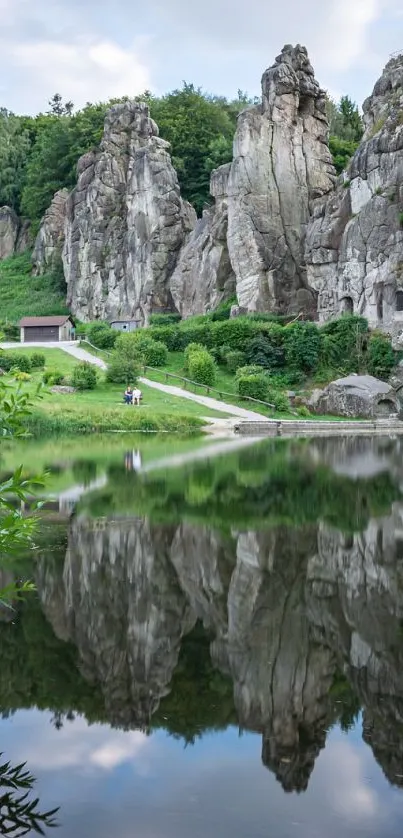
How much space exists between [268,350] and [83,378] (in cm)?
1364

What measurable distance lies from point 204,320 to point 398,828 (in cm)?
6331

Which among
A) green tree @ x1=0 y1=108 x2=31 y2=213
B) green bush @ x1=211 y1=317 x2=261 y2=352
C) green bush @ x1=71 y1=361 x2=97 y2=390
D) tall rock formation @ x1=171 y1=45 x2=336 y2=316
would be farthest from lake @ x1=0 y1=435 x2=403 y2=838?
green tree @ x1=0 y1=108 x2=31 y2=213

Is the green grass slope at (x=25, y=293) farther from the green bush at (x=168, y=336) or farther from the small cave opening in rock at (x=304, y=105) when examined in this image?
the small cave opening in rock at (x=304, y=105)

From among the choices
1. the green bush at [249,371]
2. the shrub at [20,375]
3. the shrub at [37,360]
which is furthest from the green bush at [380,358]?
the shrub at [20,375]

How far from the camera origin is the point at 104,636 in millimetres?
8617

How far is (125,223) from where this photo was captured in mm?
81812

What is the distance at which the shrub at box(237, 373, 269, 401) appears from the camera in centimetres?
5200

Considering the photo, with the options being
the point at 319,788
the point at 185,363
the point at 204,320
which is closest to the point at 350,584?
the point at 319,788

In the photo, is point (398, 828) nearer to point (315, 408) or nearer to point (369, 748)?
point (369, 748)

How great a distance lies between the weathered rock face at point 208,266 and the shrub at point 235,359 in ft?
43.6

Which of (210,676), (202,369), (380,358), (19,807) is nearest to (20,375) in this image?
(19,807)

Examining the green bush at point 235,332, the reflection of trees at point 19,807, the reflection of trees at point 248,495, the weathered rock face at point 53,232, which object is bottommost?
the reflection of trees at point 19,807

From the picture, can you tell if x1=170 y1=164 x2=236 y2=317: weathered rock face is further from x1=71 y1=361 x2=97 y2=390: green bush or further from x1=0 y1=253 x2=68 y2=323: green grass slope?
x1=71 y1=361 x2=97 y2=390: green bush

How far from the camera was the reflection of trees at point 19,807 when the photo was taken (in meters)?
5.14
